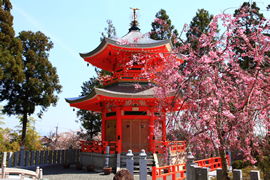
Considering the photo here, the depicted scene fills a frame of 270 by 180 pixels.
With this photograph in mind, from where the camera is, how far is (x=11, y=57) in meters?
19.2

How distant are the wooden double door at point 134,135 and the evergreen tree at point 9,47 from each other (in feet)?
40.7

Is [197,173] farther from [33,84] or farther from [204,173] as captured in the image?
[33,84]

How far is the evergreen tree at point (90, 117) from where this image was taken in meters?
21.3

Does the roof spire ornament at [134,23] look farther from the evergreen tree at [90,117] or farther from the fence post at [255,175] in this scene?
the fence post at [255,175]

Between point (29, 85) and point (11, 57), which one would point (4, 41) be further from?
point (29, 85)

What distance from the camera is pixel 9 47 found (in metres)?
20.3

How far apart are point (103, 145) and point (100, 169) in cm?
135

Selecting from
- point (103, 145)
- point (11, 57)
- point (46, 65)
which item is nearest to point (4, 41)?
point (11, 57)

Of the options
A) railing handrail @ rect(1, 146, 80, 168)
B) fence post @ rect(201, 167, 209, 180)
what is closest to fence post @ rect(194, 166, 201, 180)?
fence post @ rect(201, 167, 209, 180)

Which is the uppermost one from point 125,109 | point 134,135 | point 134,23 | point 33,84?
point 134,23

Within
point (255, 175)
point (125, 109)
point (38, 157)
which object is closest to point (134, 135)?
point (125, 109)

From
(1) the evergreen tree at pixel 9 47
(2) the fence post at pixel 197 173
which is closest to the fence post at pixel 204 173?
(2) the fence post at pixel 197 173

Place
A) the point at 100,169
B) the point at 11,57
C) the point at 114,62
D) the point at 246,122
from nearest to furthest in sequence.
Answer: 1. the point at 246,122
2. the point at 100,169
3. the point at 114,62
4. the point at 11,57

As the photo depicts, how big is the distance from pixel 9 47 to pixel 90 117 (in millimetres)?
10008
